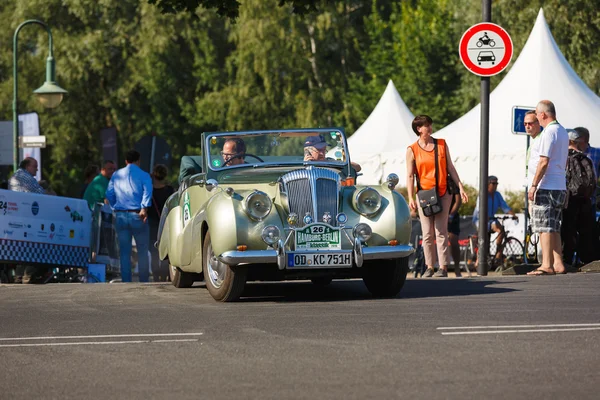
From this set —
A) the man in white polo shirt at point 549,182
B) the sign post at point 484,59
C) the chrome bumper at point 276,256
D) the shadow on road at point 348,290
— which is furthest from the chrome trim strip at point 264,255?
the sign post at point 484,59

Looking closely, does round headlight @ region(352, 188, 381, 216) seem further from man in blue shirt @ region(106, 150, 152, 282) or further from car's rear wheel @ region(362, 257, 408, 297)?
man in blue shirt @ region(106, 150, 152, 282)

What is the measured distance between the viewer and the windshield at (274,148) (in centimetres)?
1321

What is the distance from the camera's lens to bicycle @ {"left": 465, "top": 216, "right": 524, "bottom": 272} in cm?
2488

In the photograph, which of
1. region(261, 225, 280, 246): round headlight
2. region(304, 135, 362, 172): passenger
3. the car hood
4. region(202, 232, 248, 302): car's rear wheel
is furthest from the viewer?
region(304, 135, 362, 172): passenger

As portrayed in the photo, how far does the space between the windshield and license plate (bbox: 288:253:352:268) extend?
1.78m

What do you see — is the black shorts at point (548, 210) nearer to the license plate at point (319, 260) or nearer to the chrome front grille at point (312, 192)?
the chrome front grille at point (312, 192)

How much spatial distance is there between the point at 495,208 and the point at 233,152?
37.5 ft

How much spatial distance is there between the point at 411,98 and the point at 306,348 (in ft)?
184

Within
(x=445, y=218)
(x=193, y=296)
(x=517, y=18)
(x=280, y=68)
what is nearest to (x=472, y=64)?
(x=445, y=218)

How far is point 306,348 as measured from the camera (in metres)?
8.29

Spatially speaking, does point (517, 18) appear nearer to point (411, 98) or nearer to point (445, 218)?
point (411, 98)

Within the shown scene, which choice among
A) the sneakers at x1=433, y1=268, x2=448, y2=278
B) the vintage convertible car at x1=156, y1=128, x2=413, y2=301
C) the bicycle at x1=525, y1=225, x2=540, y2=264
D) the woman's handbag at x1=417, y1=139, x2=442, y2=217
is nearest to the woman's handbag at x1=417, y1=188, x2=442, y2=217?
the woman's handbag at x1=417, y1=139, x2=442, y2=217

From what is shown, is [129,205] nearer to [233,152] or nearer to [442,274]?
[442,274]

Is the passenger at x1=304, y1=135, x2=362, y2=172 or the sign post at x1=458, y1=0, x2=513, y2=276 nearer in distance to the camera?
the passenger at x1=304, y1=135, x2=362, y2=172
